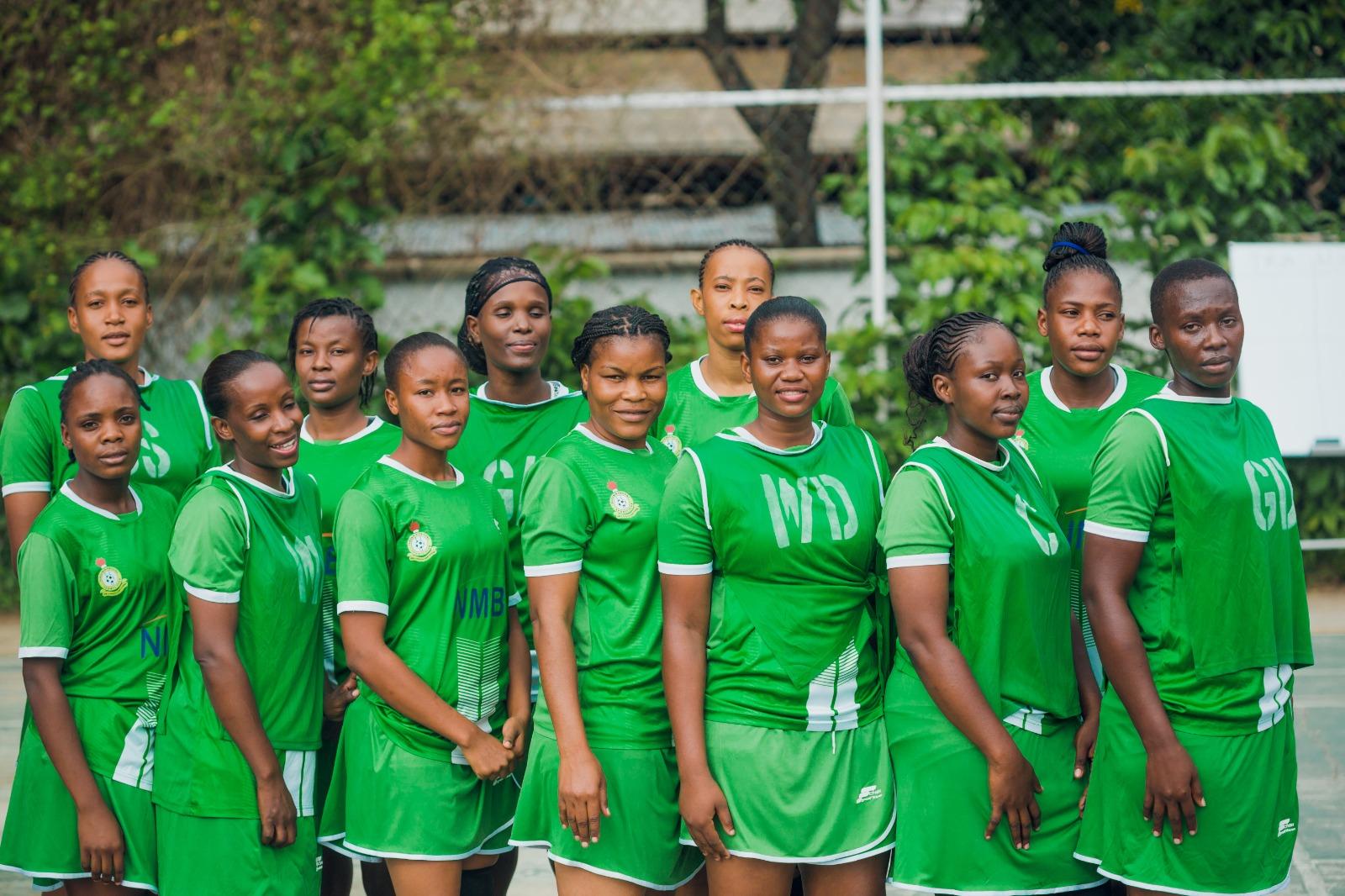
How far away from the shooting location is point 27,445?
13.4 feet

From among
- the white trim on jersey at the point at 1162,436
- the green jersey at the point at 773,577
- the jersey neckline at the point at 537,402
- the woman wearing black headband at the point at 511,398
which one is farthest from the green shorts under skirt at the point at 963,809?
the jersey neckline at the point at 537,402

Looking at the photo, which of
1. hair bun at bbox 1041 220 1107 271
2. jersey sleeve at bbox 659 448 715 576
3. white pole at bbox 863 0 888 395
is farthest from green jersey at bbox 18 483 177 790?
white pole at bbox 863 0 888 395

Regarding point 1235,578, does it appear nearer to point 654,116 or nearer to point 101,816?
point 101,816

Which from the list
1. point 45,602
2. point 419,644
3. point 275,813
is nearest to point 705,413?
point 419,644

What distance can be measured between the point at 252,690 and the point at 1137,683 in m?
1.98

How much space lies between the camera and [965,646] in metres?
3.21

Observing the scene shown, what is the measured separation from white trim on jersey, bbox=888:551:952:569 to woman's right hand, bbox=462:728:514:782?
3.36 feet

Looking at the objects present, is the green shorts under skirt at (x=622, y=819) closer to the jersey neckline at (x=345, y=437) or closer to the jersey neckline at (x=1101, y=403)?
the jersey neckline at (x=345, y=437)

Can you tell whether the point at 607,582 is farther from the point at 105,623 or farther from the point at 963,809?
the point at 105,623

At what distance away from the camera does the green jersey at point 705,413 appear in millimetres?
4035

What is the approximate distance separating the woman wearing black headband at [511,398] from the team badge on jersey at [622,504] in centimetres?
61

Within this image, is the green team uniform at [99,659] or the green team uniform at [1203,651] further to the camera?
the green team uniform at [99,659]

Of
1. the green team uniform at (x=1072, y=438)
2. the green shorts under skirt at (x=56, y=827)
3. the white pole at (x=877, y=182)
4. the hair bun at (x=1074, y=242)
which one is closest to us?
the green shorts under skirt at (x=56, y=827)

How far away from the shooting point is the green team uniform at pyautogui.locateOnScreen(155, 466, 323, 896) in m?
3.43
